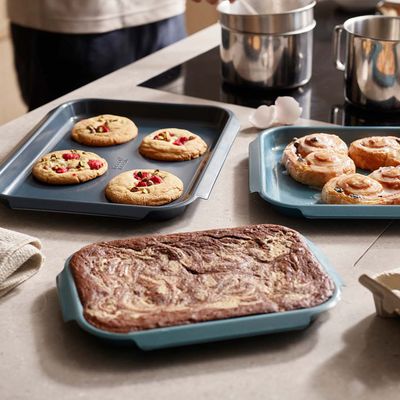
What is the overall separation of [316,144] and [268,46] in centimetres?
44

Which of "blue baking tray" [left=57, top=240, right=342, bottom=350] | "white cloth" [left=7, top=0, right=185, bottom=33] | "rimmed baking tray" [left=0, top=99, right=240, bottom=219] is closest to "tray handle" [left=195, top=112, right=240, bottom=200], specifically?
"rimmed baking tray" [left=0, top=99, right=240, bottom=219]

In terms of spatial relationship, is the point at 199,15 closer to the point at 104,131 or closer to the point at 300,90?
the point at 300,90

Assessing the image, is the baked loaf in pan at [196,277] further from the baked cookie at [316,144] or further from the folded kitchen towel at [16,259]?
the baked cookie at [316,144]

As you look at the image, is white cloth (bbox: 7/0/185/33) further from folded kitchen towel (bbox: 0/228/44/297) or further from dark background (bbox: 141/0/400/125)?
folded kitchen towel (bbox: 0/228/44/297)

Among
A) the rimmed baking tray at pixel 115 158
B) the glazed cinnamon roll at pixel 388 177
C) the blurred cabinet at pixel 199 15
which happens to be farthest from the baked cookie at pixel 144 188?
the blurred cabinet at pixel 199 15

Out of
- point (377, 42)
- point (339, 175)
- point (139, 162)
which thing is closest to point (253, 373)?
point (339, 175)

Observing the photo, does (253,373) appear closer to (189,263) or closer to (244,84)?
(189,263)

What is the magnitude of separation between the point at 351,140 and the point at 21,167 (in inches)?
24.9

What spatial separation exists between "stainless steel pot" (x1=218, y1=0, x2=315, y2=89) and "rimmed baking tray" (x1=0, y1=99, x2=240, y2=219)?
0.76 ft

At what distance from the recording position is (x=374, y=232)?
1221 mm

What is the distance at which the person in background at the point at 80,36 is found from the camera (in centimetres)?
218

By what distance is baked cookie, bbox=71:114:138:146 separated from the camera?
1.54 m

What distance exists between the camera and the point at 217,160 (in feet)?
4.59

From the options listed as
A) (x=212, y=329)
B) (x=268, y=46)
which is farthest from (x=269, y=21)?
(x=212, y=329)
